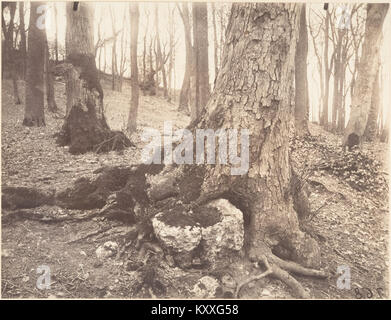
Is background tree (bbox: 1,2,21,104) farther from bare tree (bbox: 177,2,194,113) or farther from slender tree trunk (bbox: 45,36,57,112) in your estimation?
bare tree (bbox: 177,2,194,113)

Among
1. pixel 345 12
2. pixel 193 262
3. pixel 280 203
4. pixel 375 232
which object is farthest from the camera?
pixel 345 12

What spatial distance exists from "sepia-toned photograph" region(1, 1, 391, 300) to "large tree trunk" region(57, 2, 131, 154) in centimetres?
2

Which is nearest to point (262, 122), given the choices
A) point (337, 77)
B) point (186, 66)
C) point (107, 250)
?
point (107, 250)

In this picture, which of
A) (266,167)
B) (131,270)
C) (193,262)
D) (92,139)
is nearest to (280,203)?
(266,167)

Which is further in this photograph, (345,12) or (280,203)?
(345,12)

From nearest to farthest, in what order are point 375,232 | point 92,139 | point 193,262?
1. point 193,262
2. point 375,232
3. point 92,139

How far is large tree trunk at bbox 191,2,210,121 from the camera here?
5.29 m

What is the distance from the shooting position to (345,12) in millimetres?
4844

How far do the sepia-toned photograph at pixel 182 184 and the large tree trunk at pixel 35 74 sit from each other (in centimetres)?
A: 3

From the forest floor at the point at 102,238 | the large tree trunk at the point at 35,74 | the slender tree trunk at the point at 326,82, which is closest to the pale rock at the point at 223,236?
the forest floor at the point at 102,238

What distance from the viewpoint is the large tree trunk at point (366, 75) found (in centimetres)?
518

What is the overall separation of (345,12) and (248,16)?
2.34m

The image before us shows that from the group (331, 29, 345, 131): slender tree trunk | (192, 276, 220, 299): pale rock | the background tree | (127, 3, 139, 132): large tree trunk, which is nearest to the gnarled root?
(192, 276, 220, 299): pale rock

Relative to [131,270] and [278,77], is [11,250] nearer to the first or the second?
[131,270]
